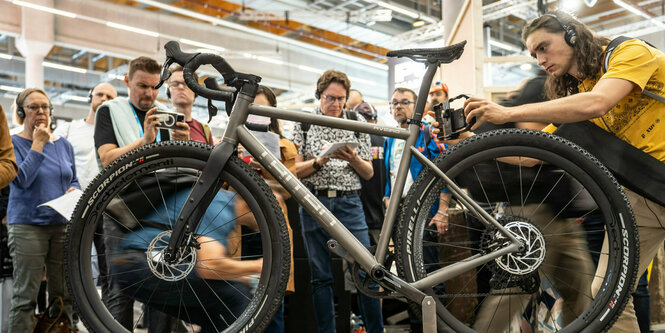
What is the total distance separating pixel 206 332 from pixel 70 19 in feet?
36.5

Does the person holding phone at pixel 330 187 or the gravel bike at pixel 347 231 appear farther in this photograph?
the person holding phone at pixel 330 187

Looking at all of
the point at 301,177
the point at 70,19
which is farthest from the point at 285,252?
the point at 70,19

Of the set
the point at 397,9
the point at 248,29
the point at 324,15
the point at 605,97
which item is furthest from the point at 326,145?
the point at 248,29

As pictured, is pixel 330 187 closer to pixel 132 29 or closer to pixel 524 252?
pixel 524 252

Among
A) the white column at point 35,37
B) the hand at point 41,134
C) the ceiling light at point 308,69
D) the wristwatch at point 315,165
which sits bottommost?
the wristwatch at point 315,165

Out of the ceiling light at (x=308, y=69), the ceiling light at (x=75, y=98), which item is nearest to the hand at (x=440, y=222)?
the ceiling light at (x=308, y=69)

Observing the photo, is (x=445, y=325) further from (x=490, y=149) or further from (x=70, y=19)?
(x=70, y=19)

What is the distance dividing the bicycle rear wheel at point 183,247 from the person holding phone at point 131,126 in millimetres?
291

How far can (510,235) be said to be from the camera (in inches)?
67.1

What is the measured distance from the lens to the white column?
33.6 feet

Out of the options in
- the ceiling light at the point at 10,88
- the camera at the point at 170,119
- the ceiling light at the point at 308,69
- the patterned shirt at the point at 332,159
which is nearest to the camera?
the camera at the point at 170,119

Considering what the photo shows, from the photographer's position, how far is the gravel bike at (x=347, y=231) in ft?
5.43

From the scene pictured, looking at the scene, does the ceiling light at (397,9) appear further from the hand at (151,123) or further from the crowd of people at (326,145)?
the hand at (151,123)

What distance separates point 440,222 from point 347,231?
377 millimetres
